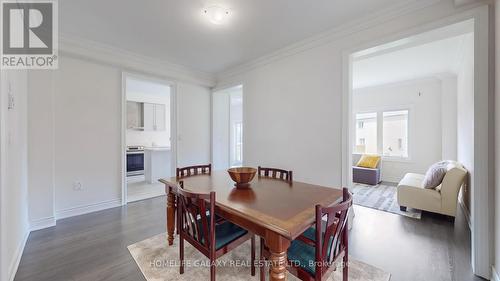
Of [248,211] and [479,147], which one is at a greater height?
[479,147]

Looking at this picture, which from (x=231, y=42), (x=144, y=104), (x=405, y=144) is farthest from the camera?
(x=144, y=104)

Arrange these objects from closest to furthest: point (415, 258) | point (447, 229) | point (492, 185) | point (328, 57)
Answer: point (492, 185) < point (415, 258) < point (447, 229) < point (328, 57)

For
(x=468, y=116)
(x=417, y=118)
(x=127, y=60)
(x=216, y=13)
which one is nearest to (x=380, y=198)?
(x=468, y=116)

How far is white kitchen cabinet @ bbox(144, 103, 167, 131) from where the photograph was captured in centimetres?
632

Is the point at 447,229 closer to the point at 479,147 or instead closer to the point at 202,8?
the point at 479,147

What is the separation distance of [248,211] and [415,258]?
1.88m

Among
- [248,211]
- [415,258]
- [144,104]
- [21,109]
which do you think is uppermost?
[144,104]

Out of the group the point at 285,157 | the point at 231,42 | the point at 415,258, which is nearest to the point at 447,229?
the point at 415,258

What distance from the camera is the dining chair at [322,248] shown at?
1139 mm

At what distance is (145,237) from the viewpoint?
2.36m

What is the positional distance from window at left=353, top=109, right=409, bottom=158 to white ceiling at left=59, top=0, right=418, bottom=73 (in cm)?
381

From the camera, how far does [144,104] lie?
246 inches

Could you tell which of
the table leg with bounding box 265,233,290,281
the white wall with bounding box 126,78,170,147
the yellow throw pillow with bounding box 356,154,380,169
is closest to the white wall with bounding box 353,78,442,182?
the yellow throw pillow with bounding box 356,154,380,169

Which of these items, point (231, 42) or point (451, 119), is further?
point (451, 119)
